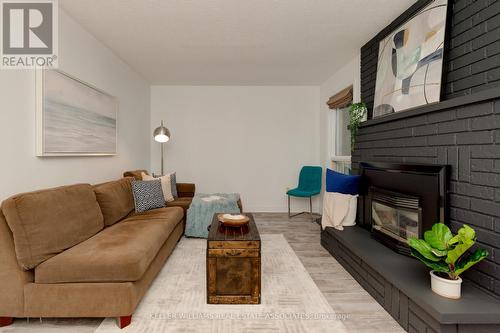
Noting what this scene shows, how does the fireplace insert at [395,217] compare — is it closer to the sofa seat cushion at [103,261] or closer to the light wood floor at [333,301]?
the light wood floor at [333,301]

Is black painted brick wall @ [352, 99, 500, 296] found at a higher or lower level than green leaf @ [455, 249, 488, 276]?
higher

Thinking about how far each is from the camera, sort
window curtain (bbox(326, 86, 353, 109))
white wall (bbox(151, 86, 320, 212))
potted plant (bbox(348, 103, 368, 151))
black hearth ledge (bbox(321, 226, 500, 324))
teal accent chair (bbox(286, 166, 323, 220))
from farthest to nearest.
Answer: white wall (bbox(151, 86, 320, 212)) → teal accent chair (bbox(286, 166, 323, 220)) → window curtain (bbox(326, 86, 353, 109)) → potted plant (bbox(348, 103, 368, 151)) → black hearth ledge (bbox(321, 226, 500, 324))

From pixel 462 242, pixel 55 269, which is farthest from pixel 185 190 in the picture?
pixel 462 242

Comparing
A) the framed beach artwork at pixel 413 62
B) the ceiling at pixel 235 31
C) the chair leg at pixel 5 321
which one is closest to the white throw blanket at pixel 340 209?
the framed beach artwork at pixel 413 62

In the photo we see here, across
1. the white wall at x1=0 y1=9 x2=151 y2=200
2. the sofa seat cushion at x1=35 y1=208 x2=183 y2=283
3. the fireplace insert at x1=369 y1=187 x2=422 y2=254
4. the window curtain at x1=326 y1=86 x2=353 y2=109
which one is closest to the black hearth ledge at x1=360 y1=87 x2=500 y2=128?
the fireplace insert at x1=369 y1=187 x2=422 y2=254

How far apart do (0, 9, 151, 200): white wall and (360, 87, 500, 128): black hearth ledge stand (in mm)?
3262

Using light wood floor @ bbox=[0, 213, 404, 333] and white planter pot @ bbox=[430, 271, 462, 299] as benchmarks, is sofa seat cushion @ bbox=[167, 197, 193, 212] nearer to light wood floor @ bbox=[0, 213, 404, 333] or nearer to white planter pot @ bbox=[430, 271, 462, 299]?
light wood floor @ bbox=[0, 213, 404, 333]

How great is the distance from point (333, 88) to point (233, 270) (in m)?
3.75

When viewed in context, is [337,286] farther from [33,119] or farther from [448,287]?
[33,119]

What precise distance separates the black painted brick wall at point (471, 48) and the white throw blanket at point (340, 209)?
1.45 m

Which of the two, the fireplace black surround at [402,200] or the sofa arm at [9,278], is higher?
the fireplace black surround at [402,200]

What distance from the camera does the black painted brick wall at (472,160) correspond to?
65.8 inches

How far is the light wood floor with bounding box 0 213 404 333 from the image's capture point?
1.84 m

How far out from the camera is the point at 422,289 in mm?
1746
